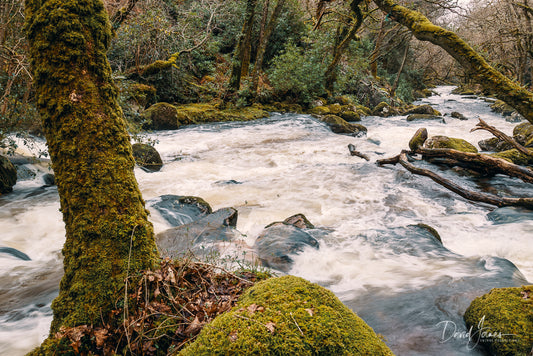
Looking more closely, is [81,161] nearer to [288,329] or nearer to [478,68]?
[288,329]

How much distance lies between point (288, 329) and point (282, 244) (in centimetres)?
289

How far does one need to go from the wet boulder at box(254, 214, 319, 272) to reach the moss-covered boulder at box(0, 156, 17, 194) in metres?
5.88

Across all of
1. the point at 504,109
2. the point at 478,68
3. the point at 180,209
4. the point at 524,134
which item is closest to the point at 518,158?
the point at 524,134

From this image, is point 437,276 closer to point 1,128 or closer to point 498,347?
point 498,347

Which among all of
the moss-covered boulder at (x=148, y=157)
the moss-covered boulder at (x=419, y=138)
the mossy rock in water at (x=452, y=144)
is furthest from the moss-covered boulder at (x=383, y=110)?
the moss-covered boulder at (x=148, y=157)

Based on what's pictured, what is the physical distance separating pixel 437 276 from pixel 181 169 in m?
7.04

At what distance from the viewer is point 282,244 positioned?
4434 millimetres

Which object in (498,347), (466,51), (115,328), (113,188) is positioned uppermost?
(466,51)

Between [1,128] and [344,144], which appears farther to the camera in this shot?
[344,144]

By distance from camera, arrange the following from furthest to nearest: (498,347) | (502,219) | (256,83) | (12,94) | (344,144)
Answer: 1. (256,83)
2. (344,144)
3. (12,94)
4. (502,219)
5. (498,347)

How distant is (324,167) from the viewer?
949cm

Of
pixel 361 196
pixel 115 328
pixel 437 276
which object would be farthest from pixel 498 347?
pixel 361 196

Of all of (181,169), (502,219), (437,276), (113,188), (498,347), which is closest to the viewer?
(113,188)

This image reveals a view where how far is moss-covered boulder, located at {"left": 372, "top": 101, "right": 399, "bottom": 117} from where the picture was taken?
1928 centimetres
